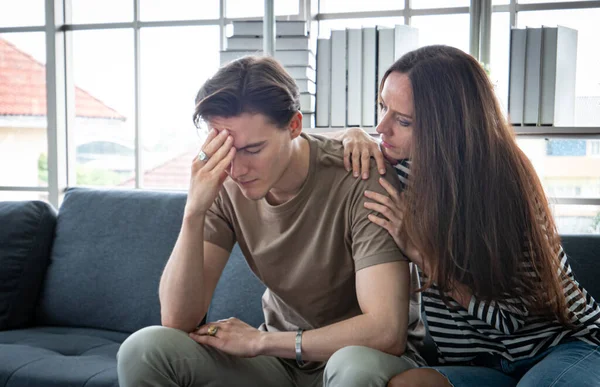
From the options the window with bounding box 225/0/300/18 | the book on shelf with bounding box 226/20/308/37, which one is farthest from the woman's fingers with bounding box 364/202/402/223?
the window with bounding box 225/0/300/18

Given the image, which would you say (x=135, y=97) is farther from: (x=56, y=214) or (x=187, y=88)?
(x=56, y=214)

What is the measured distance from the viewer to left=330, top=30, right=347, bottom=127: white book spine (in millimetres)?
2520

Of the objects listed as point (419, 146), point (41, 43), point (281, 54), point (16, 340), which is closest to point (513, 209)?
point (419, 146)

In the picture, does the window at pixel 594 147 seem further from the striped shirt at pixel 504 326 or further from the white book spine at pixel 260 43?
the striped shirt at pixel 504 326

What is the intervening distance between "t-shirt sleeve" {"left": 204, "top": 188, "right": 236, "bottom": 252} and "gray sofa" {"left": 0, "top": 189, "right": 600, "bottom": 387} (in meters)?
0.44

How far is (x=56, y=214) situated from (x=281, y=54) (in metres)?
1.07

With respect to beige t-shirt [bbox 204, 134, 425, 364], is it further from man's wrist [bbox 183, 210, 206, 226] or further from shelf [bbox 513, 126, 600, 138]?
shelf [bbox 513, 126, 600, 138]

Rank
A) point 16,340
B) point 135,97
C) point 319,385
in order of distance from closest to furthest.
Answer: point 319,385
point 16,340
point 135,97

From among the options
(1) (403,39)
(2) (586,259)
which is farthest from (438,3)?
(2) (586,259)

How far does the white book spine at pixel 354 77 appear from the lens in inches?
98.4

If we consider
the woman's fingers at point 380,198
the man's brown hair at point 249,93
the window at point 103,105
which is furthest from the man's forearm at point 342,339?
the window at point 103,105

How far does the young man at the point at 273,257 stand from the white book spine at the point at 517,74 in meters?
1.03

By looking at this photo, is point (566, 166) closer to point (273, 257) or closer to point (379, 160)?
point (379, 160)

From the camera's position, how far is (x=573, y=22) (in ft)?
9.50
